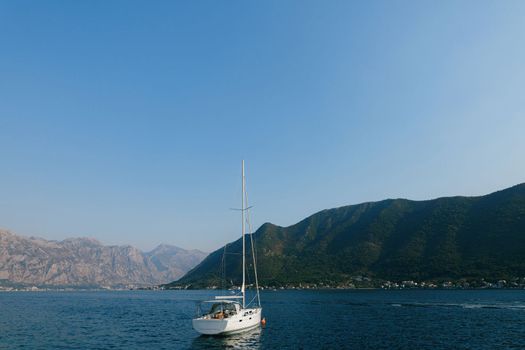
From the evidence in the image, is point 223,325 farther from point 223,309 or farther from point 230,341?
point 223,309

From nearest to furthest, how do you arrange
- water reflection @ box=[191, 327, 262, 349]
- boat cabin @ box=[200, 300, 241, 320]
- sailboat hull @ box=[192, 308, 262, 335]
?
water reflection @ box=[191, 327, 262, 349] < sailboat hull @ box=[192, 308, 262, 335] < boat cabin @ box=[200, 300, 241, 320]

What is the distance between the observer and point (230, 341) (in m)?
58.1

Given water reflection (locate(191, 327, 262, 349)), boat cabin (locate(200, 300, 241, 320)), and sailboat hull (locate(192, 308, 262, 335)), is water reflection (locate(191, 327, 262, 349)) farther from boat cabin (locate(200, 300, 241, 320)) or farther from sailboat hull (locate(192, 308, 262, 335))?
boat cabin (locate(200, 300, 241, 320))

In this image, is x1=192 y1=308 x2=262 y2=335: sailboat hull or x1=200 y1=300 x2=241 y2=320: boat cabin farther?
x1=200 y1=300 x2=241 y2=320: boat cabin

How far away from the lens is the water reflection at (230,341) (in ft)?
178

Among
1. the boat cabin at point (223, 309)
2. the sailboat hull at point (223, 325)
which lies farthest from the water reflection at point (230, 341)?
the boat cabin at point (223, 309)

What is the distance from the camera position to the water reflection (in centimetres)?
5441

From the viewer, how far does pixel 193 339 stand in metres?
61.1

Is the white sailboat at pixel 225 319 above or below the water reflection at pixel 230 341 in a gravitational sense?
above

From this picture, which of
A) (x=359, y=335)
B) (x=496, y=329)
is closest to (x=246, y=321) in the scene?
(x=359, y=335)

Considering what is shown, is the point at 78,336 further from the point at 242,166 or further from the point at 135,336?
the point at 242,166

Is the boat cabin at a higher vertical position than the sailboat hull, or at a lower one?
higher

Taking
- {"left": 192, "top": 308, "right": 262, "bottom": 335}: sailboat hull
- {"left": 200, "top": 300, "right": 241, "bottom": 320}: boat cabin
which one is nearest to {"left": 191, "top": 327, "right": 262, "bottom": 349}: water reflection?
{"left": 192, "top": 308, "right": 262, "bottom": 335}: sailboat hull

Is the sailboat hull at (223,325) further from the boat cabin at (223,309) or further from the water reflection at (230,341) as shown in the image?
the water reflection at (230,341)
